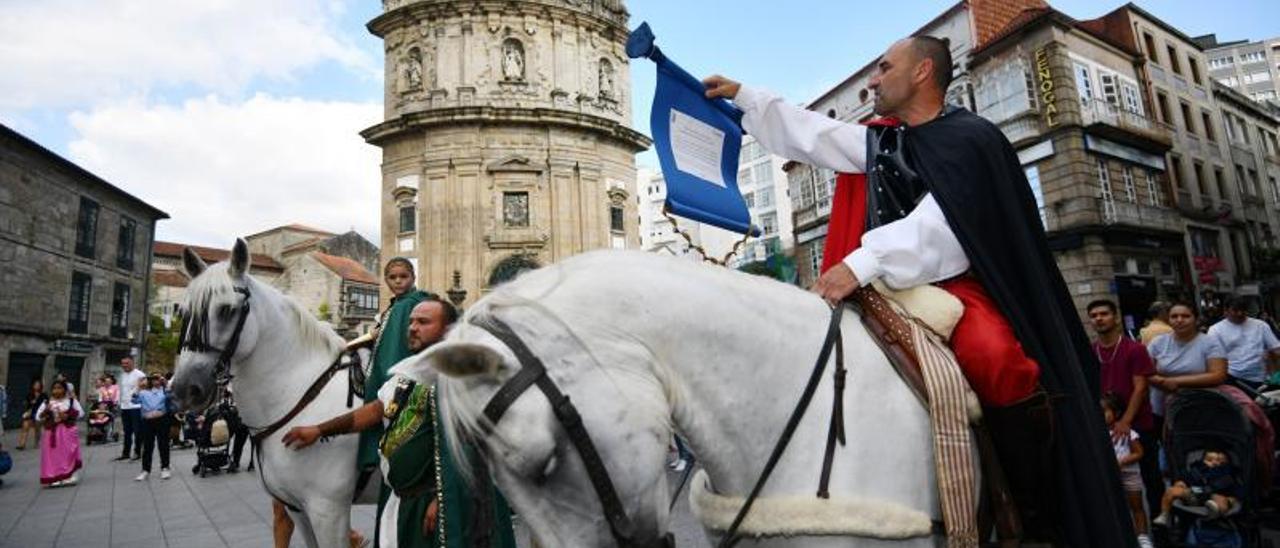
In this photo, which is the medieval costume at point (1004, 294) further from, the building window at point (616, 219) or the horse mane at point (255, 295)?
the building window at point (616, 219)

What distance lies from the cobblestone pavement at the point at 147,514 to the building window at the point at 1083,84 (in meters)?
21.7

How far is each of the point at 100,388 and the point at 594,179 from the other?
19.8 m

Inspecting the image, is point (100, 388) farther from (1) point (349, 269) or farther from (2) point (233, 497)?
(1) point (349, 269)

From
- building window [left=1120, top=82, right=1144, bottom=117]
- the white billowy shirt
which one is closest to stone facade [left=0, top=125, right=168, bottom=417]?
the white billowy shirt

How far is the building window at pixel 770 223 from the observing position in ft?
192

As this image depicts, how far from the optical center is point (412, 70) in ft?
104

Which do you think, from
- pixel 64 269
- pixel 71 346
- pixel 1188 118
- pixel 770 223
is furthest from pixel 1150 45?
pixel 71 346

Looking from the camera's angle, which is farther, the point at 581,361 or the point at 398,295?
the point at 398,295

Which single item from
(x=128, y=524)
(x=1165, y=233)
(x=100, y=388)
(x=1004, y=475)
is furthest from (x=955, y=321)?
(x=1165, y=233)

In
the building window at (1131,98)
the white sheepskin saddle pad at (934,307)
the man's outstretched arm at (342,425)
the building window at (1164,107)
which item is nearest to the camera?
the white sheepskin saddle pad at (934,307)

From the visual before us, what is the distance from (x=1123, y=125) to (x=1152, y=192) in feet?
9.95

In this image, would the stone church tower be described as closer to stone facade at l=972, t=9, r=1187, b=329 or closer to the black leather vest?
stone facade at l=972, t=9, r=1187, b=329

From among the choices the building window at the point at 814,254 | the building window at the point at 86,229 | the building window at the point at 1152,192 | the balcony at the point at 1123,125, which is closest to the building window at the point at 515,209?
the building window at the point at 814,254

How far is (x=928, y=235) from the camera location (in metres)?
1.97
